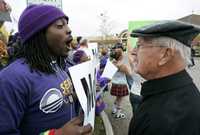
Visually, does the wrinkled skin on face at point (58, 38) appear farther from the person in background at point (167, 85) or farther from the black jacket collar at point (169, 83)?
the black jacket collar at point (169, 83)

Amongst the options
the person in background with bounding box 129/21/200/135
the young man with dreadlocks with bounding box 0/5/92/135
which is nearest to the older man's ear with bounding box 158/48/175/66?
the person in background with bounding box 129/21/200/135

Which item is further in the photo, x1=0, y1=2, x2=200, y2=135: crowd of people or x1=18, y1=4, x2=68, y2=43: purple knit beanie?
x1=18, y1=4, x2=68, y2=43: purple knit beanie

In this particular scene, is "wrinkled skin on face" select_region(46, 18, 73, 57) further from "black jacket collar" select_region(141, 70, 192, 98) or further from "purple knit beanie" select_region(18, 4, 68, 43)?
"black jacket collar" select_region(141, 70, 192, 98)

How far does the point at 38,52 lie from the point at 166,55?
2.82 feet

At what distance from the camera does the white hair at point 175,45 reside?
185 cm

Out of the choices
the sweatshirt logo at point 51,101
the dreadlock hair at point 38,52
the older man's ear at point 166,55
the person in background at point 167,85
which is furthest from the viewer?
the dreadlock hair at point 38,52

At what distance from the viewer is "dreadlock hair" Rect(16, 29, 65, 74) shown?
84.4 inches

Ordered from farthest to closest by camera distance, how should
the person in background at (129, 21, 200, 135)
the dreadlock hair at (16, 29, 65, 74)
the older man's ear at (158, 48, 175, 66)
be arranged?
the dreadlock hair at (16, 29, 65, 74) < the older man's ear at (158, 48, 175, 66) < the person in background at (129, 21, 200, 135)

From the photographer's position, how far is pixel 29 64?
6.86ft

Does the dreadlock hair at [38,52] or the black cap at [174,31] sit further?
the dreadlock hair at [38,52]

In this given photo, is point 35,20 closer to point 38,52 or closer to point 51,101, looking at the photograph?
point 38,52

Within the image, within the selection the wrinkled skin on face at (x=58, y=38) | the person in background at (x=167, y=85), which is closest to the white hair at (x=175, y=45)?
the person in background at (x=167, y=85)

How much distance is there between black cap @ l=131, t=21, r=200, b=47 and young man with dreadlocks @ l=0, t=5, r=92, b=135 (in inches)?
25.4

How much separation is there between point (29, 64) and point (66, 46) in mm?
298
